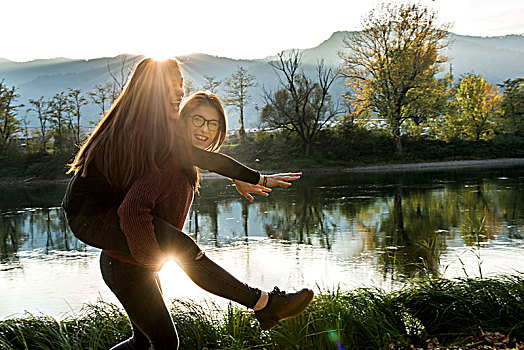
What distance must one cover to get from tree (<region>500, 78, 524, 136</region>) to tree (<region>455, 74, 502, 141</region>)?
1.52ft

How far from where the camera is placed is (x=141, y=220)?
5.12ft

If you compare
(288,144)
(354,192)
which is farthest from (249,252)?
(288,144)

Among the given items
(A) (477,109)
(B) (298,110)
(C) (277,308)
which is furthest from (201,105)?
(A) (477,109)

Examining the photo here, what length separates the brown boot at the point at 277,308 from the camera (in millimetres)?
1824

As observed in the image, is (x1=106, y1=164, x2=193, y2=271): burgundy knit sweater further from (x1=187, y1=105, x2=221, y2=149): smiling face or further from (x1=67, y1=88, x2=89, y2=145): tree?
(x1=67, y1=88, x2=89, y2=145): tree

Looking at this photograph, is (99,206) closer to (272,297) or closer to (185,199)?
(185,199)

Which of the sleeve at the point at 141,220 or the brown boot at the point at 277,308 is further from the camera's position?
the brown boot at the point at 277,308

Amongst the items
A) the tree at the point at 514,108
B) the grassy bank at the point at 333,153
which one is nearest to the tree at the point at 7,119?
the grassy bank at the point at 333,153

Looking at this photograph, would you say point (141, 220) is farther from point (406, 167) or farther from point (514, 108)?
point (514, 108)

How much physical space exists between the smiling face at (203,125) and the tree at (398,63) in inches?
983

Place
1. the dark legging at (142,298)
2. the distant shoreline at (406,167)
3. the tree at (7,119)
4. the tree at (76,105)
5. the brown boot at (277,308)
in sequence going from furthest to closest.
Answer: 1. the tree at (76,105)
2. the tree at (7,119)
3. the distant shoreline at (406,167)
4. the brown boot at (277,308)
5. the dark legging at (142,298)

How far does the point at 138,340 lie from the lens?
1.97m

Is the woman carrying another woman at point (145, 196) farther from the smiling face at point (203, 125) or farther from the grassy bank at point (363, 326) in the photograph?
the grassy bank at point (363, 326)

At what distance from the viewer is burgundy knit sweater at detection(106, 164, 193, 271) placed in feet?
5.15
